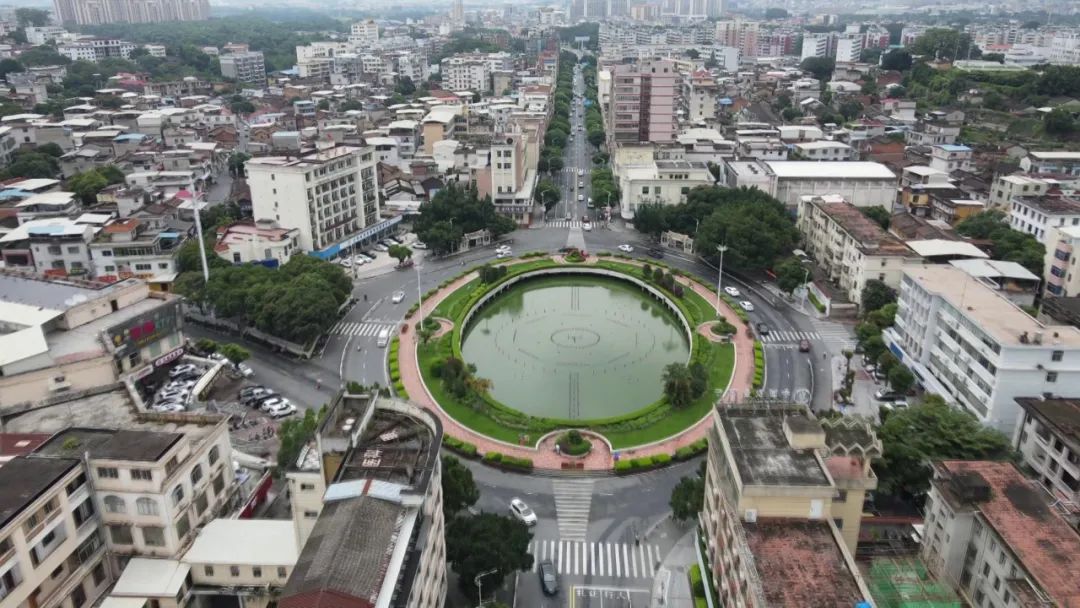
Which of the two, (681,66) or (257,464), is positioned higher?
(681,66)

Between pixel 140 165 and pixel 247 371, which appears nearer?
pixel 247 371

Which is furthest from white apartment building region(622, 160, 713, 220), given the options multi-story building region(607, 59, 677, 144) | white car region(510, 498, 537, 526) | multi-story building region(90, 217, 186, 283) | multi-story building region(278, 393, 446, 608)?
multi-story building region(278, 393, 446, 608)

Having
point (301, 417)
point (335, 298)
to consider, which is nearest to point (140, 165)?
point (335, 298)

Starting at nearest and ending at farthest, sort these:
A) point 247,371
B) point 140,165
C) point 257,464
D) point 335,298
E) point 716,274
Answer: point 257,464, point 247,371, point 335,298, point 716,274, point 140,165

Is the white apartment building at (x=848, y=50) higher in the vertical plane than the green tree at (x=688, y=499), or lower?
higher

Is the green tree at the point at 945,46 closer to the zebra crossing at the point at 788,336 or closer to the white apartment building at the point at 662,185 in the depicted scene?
the white apartment building at the point at 662,185

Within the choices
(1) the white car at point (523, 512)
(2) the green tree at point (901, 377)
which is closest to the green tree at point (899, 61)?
(2) the green tree at point (901, 377)

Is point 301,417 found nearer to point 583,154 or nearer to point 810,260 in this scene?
point 810,260

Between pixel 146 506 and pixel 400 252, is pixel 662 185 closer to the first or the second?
pixel 400 252
